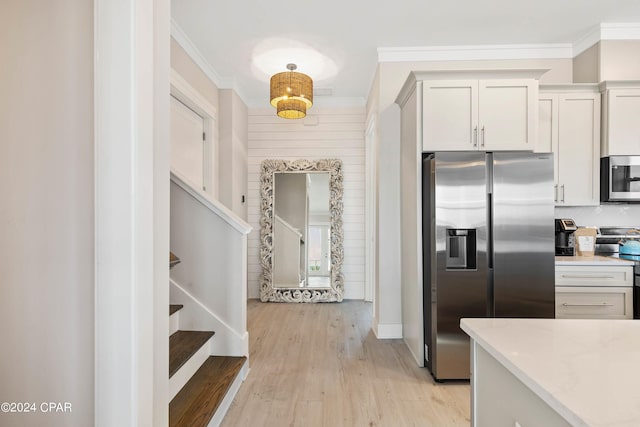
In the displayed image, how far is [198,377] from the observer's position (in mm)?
2135

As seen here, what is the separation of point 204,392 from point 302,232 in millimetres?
2822

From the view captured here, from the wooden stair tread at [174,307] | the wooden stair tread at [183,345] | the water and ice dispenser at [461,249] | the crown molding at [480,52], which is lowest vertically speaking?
the wooden stair tread at [183,345]

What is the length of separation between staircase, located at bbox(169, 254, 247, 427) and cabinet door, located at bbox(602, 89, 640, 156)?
3484 mm

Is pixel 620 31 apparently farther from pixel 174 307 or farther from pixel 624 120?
pixel 174 307

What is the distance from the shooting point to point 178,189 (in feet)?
8.17

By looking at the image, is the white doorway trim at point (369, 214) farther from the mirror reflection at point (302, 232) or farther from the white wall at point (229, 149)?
the white wall at point (229, 149)

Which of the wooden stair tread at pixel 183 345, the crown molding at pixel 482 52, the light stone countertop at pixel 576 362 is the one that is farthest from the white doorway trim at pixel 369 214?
the light stone countertop at pixel 576 362

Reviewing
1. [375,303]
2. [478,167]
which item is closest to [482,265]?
[478,167]

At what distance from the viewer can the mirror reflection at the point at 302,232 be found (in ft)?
15.1

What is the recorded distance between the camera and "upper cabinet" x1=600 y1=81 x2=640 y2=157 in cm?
284

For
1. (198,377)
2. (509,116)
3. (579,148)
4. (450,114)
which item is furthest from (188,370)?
(579,148)

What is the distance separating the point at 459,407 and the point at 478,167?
160 cm

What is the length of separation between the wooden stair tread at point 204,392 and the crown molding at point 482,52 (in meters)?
3.02

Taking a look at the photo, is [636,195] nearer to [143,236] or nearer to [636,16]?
[636,16]
